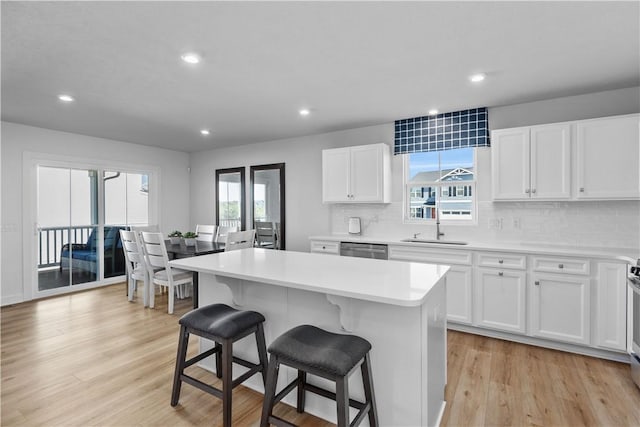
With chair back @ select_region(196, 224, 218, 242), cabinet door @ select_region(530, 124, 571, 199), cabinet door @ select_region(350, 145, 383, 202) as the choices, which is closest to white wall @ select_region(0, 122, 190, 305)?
chair back @ select_region(196, 224, 218, 242)

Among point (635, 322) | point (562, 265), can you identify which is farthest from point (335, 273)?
point (635, 322)

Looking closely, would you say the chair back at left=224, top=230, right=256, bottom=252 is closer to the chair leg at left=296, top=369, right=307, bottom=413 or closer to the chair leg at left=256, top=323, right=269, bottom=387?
the chair leg at left=256, top=323, right=269, bottom=387

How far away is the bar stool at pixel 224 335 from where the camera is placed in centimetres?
184

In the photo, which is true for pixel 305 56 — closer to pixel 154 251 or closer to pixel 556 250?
pixel 556 250

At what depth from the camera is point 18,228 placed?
4.37 meters

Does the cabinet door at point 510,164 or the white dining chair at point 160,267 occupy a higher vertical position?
the cabinet door at point 510,164

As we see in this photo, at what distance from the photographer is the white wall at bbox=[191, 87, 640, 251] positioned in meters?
3.12

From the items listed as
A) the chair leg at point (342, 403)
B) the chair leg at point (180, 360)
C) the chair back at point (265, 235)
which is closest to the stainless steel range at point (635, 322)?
the chair leg at point (342, 403)

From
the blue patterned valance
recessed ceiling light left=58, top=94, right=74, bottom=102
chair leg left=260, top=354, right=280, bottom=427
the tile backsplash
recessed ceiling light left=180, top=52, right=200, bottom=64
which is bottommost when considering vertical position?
chair leg left=260, top=354, right=280, bottom=427

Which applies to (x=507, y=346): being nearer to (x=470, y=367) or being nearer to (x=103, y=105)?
(x=470, y=367)

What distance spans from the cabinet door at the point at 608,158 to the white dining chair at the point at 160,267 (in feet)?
14.6

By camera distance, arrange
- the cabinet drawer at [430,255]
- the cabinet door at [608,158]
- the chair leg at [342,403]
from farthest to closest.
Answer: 1. the cabinet drawer at [430,255]
2. the cabinet door at [608,158]
3. the chair leg at [342,403]

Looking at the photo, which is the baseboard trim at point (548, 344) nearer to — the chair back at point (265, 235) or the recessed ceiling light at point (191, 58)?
the chair back at point (265, 235)

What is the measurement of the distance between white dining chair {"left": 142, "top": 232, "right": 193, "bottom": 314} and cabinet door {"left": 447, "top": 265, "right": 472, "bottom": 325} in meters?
3.18
